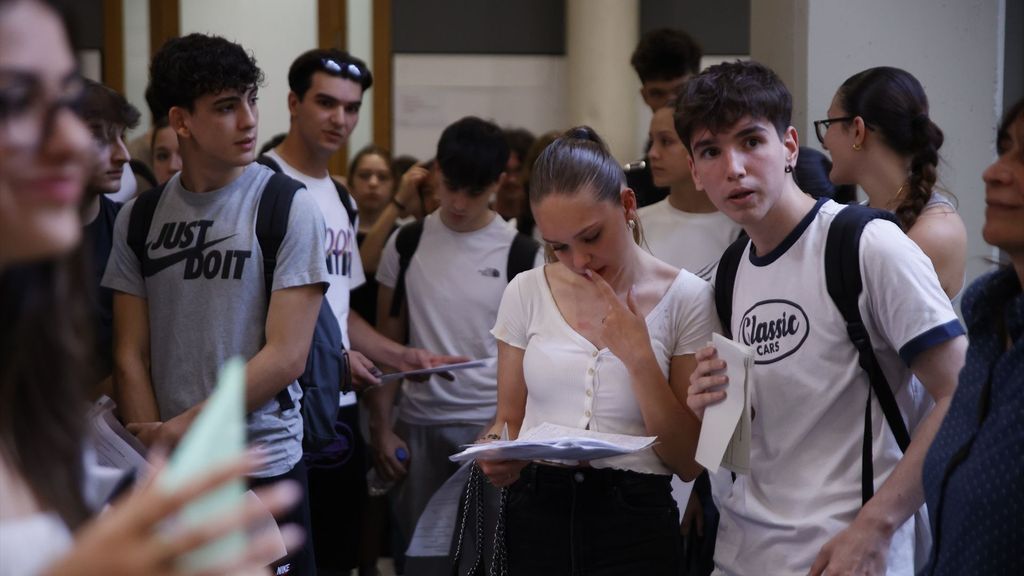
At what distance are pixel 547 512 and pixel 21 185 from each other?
1734 mm

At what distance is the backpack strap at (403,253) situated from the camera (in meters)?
4.53

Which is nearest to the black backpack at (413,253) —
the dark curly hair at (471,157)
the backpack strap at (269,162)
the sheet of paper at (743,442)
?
the dark curly hair at (471,157)

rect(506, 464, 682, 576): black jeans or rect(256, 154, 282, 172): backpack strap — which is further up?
rect(256, 154, 282, 172): backpack strap

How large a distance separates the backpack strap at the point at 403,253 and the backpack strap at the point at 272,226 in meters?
1.45

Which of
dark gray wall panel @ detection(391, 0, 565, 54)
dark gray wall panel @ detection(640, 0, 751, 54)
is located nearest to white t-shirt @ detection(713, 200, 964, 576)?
dark gray wall panel @ detection(391, 0, 565, 54)

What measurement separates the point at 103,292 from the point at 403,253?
4.56 feet

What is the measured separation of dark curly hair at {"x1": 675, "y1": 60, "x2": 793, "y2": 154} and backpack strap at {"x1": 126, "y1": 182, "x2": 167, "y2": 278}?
4.64 ft

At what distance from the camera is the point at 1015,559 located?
1.73m

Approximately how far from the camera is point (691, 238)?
3.76 meters

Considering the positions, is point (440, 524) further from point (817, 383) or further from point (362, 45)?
point (362, 45)

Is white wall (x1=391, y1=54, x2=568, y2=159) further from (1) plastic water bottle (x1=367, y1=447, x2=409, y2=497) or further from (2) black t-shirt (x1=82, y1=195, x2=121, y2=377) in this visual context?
(2) black t-shirt (x1=82, y1=195, x2=121, y2=377)

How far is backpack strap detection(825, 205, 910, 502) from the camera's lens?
7.61 ft

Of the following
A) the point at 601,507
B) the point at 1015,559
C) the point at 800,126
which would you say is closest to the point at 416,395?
the point at 800,126

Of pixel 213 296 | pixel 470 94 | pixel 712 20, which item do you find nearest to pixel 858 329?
pixel 213 296
